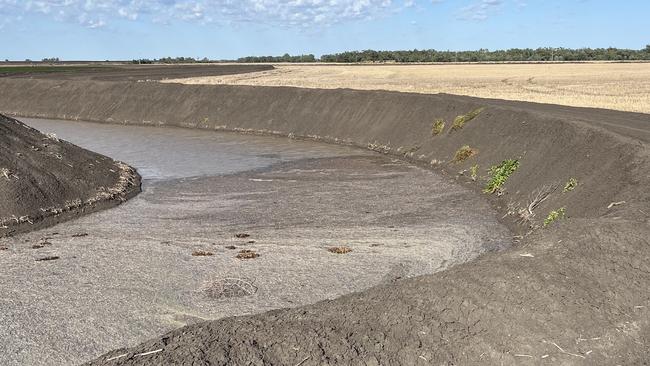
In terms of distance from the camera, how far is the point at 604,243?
12508 mm

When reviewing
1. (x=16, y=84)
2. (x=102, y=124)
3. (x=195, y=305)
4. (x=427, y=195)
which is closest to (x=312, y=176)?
(x=427, y=195)

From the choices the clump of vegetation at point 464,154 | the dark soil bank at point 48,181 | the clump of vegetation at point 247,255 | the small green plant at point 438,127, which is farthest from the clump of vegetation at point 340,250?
the small green plant at point 438,127

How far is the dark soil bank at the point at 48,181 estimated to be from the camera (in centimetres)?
2283

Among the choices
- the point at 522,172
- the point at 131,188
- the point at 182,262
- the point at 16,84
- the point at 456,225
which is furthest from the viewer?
the point at 16,84

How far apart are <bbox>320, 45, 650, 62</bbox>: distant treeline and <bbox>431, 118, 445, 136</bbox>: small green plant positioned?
127739mm

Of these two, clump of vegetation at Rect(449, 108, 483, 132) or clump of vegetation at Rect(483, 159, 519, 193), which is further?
clump of vegetation at Rect(449, 108, 483, 132)

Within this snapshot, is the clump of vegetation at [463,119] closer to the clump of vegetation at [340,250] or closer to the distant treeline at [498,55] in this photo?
the clump of vegetation at [340,250]

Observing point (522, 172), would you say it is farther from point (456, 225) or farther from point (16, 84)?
point (16, 84)

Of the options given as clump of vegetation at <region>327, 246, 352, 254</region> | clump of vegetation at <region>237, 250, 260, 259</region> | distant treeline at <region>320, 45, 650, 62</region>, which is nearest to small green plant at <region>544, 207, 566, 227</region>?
clump of vegetation at <region>327, 246, 352, 254</region>

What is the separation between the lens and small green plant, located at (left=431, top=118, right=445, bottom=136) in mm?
38500

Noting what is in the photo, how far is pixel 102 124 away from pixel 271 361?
191ft

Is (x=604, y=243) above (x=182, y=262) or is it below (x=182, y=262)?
above

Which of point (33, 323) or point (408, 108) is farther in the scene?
point (408, 108)

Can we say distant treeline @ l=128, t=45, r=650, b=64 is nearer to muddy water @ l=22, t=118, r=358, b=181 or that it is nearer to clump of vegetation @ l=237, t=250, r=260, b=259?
muddy water @ l=22, t=118, r=358, b=181
